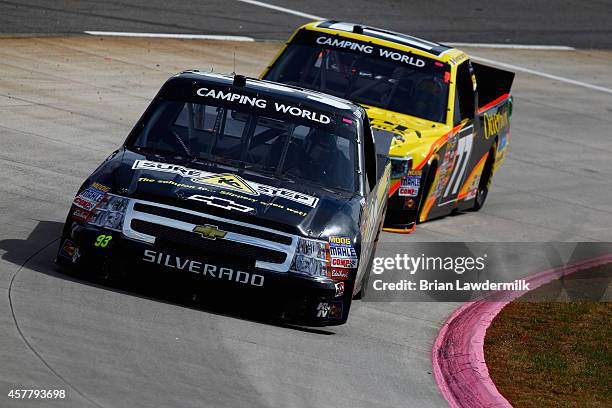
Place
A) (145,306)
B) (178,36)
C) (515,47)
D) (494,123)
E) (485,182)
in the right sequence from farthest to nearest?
1. (515,47)
2. (178,36)
3. (485,182)
4. (494,123)
5. (145,306)

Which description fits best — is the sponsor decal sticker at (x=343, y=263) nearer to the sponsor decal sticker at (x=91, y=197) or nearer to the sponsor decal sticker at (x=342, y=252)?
the sponsor decal sticker at (x=342, y=252)

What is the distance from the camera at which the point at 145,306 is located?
8.33 meters

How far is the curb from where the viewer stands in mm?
8211

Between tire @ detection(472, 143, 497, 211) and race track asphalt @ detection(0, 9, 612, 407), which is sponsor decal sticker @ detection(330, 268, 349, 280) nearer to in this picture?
race track asphalt @ detection(0, 9, 612, 407)

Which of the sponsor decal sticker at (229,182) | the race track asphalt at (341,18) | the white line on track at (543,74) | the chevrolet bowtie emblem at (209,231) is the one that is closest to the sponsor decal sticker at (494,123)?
the sponsor decal sticker at (229,182)

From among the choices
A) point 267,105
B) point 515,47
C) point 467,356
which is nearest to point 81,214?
point 267,105

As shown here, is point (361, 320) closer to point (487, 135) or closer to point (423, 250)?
point (423, 250)

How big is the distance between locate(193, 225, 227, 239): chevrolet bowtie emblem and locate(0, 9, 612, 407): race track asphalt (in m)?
0.54

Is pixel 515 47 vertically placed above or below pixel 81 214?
below

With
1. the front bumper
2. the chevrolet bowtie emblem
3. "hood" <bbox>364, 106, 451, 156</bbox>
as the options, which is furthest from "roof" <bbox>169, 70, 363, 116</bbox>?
"hood" <bbox>364, 106, 451, 156</bbox>

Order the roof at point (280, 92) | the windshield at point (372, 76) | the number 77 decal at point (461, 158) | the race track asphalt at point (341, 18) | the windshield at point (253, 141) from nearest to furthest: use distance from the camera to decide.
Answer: the windshield at point (253, 141)
the roof at point (280, 92)
the windshield at point (372, 76)
the number 77 decal at point (461, 158)
the race track asphalt at point (341, 18)

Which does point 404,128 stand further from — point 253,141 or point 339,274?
point 339,274

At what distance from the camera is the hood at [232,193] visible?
330 inches

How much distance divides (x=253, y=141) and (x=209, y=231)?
134cm
